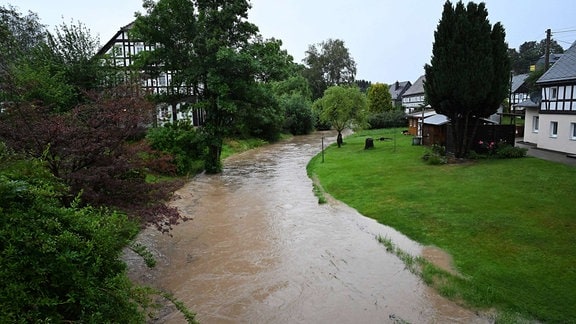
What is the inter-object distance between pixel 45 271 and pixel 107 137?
4.87 m

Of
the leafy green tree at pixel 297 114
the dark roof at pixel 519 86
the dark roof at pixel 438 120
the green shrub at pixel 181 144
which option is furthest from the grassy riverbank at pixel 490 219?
the dark roof at pixel 519 86

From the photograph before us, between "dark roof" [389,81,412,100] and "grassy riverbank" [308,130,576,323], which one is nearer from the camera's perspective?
"grassy riverbank" [308,130,576,323]

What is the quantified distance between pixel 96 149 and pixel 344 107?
27.7 meters

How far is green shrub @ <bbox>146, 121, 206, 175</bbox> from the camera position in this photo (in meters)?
20.8

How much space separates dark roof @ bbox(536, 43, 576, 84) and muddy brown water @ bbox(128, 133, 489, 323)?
53.6 ft

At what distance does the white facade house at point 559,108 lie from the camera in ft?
70.1

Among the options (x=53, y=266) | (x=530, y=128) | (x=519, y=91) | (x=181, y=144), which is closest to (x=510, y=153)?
(x=530, y=128)

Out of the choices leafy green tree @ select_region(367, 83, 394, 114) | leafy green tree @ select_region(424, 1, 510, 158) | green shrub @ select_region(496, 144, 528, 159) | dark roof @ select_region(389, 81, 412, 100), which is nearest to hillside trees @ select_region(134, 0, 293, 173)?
leafy green tree @ select_region(424, 1, 510, 158)

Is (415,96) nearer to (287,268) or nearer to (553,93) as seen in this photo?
(553,93)

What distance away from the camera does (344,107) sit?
33875 mm

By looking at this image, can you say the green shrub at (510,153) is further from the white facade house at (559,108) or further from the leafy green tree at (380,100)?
the leafy green tree at (380,100)

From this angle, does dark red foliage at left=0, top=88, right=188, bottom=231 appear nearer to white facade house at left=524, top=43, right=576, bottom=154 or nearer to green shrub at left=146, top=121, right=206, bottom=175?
green shrub at left=146, top=121, right=206, bottom=175

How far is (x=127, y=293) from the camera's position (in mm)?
4492

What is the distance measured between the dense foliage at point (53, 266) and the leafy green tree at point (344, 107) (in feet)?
99.8
